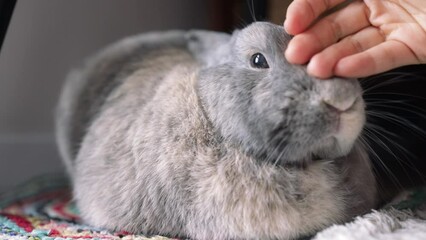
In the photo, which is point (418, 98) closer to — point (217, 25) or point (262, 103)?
point (262, 103)

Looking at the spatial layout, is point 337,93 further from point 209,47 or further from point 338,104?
point 209,47

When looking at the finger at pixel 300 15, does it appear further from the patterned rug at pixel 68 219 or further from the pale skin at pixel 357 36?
the patterned rug at pixel 68 219

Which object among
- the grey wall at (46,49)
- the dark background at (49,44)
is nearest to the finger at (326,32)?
the dark background at (49,44)

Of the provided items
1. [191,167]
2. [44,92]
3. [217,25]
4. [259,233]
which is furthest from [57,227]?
[217,25]

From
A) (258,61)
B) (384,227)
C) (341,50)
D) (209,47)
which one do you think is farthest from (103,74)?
(384,227)

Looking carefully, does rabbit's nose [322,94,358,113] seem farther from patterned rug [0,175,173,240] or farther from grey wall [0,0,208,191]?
grey wall [0,0,208,191]
